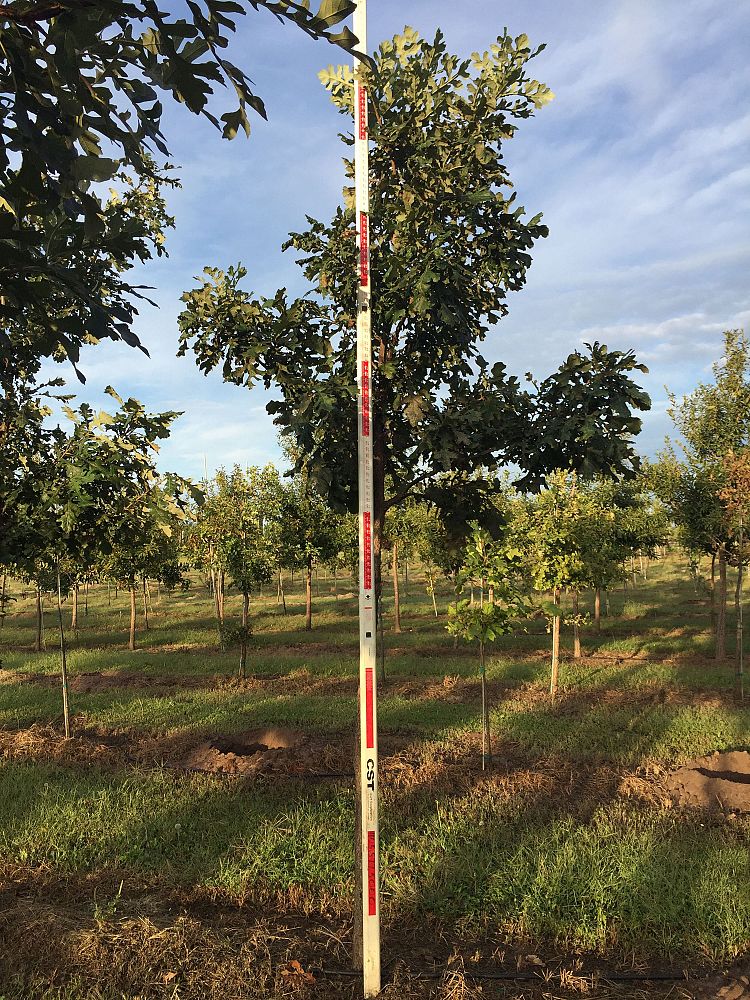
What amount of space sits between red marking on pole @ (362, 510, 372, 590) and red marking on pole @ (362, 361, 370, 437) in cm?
52

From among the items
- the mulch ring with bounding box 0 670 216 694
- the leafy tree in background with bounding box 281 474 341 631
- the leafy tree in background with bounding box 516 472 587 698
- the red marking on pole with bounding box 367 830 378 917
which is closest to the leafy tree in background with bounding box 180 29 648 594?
the red marking on pole with bounding box 367 830 378 917

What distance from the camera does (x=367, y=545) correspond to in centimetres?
404

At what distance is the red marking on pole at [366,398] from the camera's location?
4.09 meters

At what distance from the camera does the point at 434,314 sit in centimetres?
653

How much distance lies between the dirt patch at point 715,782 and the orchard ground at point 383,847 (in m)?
0.09

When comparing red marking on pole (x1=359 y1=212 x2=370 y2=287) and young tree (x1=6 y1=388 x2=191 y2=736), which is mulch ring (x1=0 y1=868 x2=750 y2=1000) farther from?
red marking on pole (x1=359 y1=212 x2=370 y2=287)

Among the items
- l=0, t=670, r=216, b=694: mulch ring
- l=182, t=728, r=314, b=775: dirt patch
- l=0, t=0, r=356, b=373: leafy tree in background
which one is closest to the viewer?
l=0, t=0, r=356, b=373: leafy tree in background

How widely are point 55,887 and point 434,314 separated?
625 cm

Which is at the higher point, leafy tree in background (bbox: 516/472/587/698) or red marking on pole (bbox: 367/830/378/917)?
leafy tree in background (bbox: 516/472/587/698)

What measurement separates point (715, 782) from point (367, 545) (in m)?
6.35

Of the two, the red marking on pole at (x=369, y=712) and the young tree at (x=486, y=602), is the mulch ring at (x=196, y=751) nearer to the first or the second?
the young tree at (x=486, y=602)

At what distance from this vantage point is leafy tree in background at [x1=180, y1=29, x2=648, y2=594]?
6094mm

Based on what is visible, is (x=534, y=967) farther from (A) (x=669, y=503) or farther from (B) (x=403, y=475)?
(A) (x=669, y=503)

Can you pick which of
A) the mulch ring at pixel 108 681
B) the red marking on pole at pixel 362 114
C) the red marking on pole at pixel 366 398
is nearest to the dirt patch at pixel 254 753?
the mulch ring at pixel 108 681
